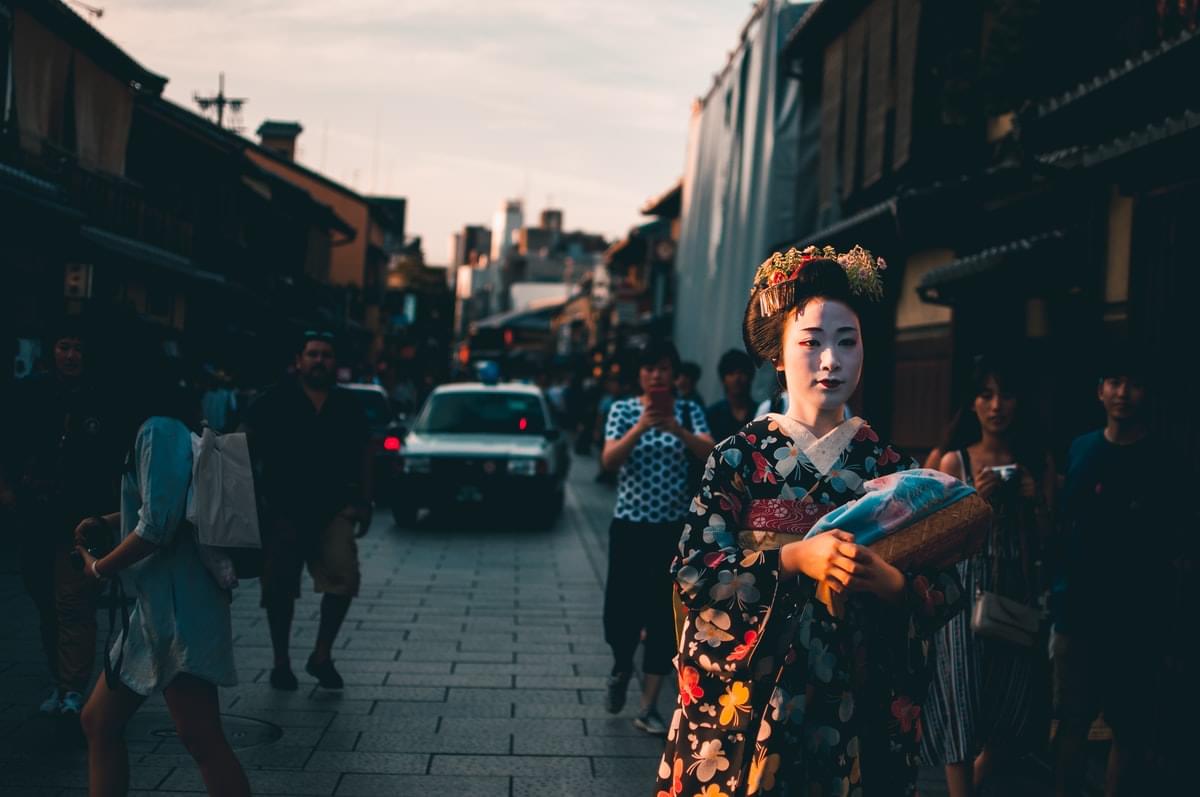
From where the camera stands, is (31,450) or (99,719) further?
(31,450)

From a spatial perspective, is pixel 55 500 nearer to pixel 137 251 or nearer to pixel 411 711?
pixel 411 711

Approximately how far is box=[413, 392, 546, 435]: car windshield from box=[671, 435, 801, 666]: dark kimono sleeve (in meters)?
13.6

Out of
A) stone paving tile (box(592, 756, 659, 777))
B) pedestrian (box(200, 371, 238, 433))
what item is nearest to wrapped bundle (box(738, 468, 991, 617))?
stone paving tile (box(592, 756, 659, 777))

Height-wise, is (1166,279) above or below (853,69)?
→ below

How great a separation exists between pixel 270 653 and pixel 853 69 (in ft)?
31.7

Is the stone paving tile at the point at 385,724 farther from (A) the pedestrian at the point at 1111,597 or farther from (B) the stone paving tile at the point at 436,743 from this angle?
(A) the pedestrian at the point at 1111,597

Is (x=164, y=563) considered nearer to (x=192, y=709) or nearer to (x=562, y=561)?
(x=192, y=709)

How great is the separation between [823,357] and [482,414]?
14.2 metres

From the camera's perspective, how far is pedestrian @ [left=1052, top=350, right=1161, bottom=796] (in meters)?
4.85

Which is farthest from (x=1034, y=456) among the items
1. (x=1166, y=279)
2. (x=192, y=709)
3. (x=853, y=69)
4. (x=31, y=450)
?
(x=853, y=69)

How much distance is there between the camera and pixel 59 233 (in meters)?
17.1

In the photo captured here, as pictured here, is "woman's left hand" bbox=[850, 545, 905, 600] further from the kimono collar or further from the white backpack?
the white backpack

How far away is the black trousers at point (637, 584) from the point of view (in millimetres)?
6367

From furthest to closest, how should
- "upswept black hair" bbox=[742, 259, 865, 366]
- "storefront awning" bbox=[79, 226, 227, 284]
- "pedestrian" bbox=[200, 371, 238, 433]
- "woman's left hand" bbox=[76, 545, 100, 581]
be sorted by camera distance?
"storefront awning" bbox=[79, 226, 227, 284] < "pedestrian" bbox=[200, 371, 238, 433] < "woman's left hand" bbox=[76, 545, 100, 581] < "upswept black hair" bbox=[742, 259, 865, 366]
